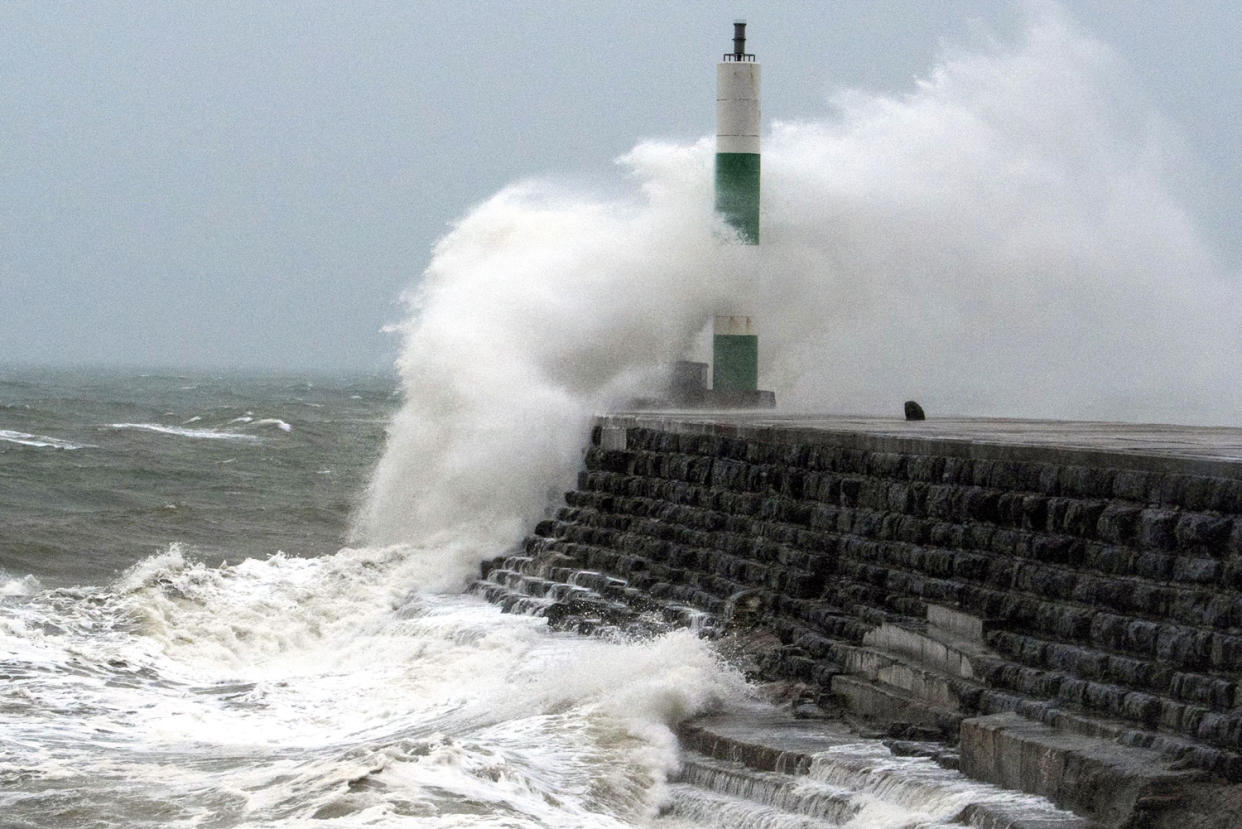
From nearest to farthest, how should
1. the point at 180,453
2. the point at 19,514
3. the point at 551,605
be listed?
the point at 551,605
the point at 19,514
the point at 180,453

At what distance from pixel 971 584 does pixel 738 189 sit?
11.5m

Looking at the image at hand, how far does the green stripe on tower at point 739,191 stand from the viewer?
1973 centimetres

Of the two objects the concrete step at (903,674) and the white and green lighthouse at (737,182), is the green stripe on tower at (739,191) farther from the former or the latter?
the concrete step at (903,674)

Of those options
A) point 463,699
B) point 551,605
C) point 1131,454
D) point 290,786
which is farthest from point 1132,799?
point 551,605

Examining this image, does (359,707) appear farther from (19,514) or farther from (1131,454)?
(19,514)

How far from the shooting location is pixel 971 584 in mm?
8820

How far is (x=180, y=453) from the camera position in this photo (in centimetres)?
3145

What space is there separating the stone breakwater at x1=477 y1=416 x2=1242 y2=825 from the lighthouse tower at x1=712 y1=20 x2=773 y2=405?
7.07 metres

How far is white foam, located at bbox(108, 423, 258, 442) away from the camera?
37.3 m

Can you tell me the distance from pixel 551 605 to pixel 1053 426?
393 centimetres

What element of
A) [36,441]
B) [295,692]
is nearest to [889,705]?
[295,692]

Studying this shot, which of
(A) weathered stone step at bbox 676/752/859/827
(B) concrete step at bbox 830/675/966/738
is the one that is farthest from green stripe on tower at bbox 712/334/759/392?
(A) weathered stone step at bbox 676/752/859/827

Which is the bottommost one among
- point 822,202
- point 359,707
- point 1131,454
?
point 359,707

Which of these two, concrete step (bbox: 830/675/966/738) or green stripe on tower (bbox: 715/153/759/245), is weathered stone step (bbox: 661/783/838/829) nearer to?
concrete step (bbox: 830/675/966/738)
